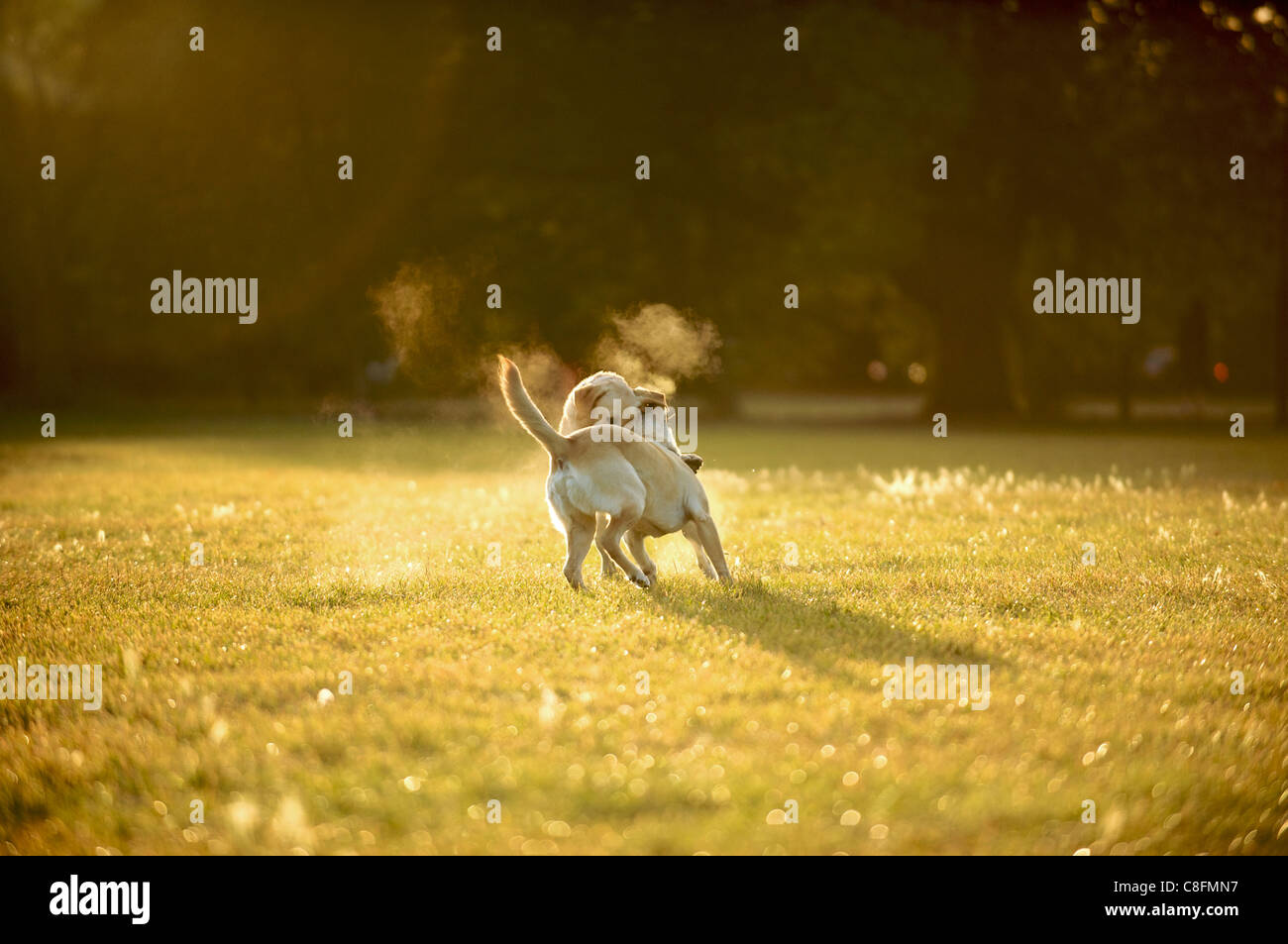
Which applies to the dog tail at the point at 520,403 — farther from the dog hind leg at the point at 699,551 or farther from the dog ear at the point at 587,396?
the dog hind leg at the point at 699,551

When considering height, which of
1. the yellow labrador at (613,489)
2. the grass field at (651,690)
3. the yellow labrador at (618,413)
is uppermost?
the yellow labrador at (618,413)

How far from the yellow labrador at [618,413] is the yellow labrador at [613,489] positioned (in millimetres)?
254

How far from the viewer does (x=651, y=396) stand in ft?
24.0

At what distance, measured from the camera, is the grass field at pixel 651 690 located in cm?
340

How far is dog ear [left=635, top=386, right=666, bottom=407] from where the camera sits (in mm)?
7318

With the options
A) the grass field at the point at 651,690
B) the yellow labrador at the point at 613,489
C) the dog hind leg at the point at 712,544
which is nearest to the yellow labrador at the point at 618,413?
the dog hind leg at the point at 712,544

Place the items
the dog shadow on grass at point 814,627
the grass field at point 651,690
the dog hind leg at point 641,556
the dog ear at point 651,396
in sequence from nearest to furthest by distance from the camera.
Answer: the grass field at point 651,690 → the dog shadow on grass at point 814,627 → the dog hind leg at point 641,556 → the dog ear at point 651,396

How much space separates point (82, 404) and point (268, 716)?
37.1 metres

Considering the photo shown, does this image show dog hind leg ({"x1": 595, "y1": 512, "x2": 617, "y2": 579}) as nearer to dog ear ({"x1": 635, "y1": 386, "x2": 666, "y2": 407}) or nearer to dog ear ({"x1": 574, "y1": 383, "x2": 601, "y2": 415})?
dog ear ({"x1": 574, "y1": 383, "x2": 601, "y2": 415})

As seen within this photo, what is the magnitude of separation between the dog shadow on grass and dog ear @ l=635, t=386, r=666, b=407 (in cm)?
128

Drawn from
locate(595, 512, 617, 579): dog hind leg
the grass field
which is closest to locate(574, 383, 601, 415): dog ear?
locate(595, 512, 617, 579): dog hind leg

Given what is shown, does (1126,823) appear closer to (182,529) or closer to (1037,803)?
(1037,803)

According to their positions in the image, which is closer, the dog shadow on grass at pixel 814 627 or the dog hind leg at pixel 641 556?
the dog shadow on grass at pixel 814 627

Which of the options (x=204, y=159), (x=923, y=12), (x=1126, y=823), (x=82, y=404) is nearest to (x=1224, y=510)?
(x=1126, y=823)
